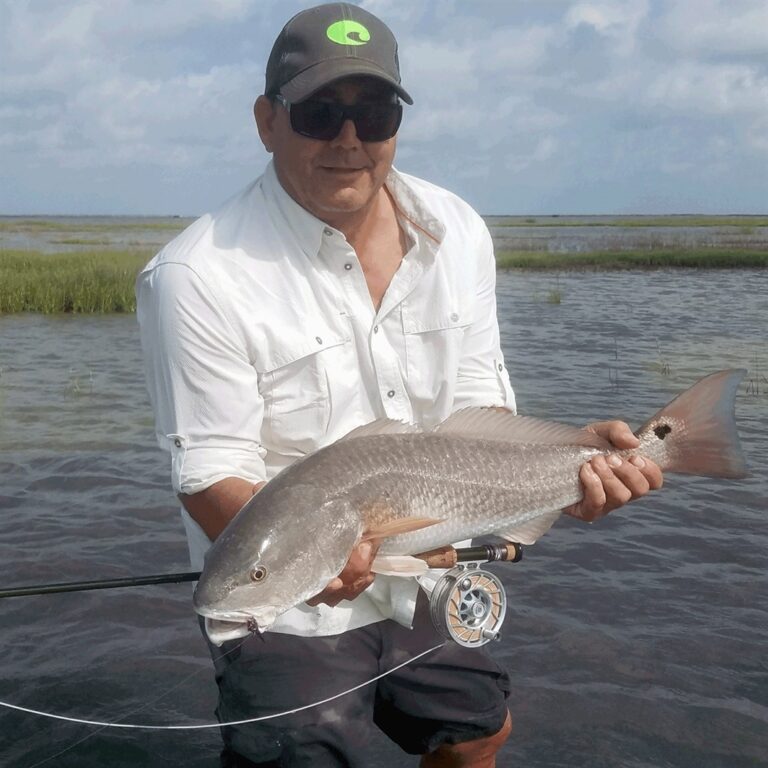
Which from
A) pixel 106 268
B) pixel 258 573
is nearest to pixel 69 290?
pixel 106 268

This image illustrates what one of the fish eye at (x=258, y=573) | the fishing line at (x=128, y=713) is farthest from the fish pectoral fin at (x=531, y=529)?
the fishing line at (x=128, y=713)

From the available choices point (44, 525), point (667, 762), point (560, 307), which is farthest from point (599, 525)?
point (560, 307)

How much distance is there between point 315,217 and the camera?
3807 millimetres

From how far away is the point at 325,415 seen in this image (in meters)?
3.74

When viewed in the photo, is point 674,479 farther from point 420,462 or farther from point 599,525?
point 420,462

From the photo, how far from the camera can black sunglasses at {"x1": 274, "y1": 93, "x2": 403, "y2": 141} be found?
3.62 metres

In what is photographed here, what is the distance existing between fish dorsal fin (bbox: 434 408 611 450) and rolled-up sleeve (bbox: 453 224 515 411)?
1.23 feet

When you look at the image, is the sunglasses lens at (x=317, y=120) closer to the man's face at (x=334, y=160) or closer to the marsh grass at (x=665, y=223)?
the man's face at (x=334, y=160)

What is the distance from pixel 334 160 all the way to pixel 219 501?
1.30 m

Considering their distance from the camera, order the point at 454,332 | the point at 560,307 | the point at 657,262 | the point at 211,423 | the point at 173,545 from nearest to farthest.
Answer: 1. the point at 211,423
2. the point at 454,332
3. the point at 173,545
4. the point at 560,307
5. the point at 657,262

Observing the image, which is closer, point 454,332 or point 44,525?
point 454,332

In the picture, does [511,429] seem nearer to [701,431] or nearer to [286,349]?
[701,431]

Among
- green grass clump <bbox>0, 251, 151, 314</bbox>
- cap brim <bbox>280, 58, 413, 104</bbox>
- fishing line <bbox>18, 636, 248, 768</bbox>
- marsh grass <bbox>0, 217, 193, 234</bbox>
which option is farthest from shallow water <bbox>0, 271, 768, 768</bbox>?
marsh grass <bbox>0, 217, 193, 234</bbox>

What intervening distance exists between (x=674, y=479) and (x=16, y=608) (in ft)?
Result: 20.1
